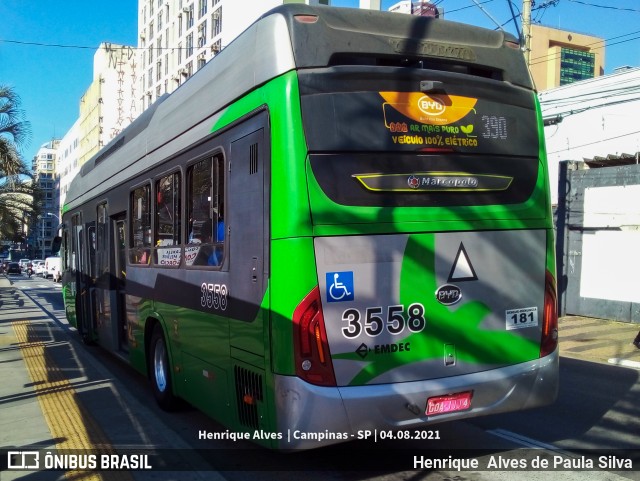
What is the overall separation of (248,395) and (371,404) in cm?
102

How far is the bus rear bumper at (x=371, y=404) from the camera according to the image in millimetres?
4367

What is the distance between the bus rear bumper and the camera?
172 inches

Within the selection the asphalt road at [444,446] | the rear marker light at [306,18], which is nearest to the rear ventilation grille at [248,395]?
the asphalt road at [444,446]

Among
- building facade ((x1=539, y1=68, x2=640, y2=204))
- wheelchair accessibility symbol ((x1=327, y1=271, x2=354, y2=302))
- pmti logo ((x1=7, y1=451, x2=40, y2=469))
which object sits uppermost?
building facade ((x1=539, y1=68, x2=640, y2=204))

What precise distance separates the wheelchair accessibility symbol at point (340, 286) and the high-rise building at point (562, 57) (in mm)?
72918

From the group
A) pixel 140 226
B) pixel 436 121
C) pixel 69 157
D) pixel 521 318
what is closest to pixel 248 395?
pixel 521 318

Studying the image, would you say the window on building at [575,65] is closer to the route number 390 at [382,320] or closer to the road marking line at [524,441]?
the road marking line at [524,441]

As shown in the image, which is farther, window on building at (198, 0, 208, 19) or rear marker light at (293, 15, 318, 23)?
window on building at (198, 0, 208, 19)

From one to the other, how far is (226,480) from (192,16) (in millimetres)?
66505

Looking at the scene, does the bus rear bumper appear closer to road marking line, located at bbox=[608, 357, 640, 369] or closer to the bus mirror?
road marking line, located at bbox=[608, 357, 640, 369]

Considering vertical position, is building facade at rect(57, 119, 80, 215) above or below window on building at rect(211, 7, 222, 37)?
below

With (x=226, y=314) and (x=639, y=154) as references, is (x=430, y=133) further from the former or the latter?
(x=639, y=154)

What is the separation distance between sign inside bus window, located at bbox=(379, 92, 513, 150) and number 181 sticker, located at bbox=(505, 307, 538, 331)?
140 cm

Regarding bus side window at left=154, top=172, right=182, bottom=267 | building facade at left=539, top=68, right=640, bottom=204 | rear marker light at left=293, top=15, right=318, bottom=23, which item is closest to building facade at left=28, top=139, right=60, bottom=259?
building facade at left=539, top=68, right=640, bottom=204
